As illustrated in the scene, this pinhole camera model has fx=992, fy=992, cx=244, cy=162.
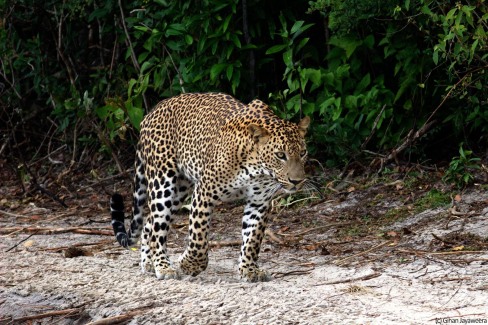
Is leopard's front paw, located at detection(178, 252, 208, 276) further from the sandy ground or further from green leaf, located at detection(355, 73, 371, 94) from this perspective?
green leaf, located at detection(355, 73, 371, 94)

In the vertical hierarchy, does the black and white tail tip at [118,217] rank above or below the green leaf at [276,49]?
below

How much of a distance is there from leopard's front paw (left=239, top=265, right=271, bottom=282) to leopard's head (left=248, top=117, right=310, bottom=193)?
0.73 meters

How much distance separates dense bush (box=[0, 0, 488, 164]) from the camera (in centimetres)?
960

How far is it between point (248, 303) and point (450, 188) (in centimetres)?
377

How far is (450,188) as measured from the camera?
947cm

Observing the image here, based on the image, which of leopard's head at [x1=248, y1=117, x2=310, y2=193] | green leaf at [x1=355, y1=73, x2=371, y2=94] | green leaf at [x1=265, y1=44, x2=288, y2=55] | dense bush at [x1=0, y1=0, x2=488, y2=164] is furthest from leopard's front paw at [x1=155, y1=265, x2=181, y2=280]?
green leaf at [x1=355, y1=73, x2=371, y2=94]

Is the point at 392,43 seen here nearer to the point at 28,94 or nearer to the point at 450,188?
the point at 450,188

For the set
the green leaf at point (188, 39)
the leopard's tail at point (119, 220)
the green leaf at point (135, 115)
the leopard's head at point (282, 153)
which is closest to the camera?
the leopard's head at point (282, 153)

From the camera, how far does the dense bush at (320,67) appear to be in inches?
378

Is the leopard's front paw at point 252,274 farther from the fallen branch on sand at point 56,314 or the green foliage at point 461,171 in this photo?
the green foliage at point 461,171

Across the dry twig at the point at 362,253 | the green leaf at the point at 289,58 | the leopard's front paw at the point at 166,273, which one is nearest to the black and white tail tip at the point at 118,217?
the leopard's front paw at the point at 166,273

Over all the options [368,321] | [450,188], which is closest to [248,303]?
[368,321]

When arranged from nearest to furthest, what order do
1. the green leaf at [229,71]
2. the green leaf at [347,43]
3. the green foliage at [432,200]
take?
the green foliage at [432,200], the green leaf at [347,43], the green leaf at [229,71]

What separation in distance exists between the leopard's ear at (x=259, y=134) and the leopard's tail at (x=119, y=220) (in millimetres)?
1627
